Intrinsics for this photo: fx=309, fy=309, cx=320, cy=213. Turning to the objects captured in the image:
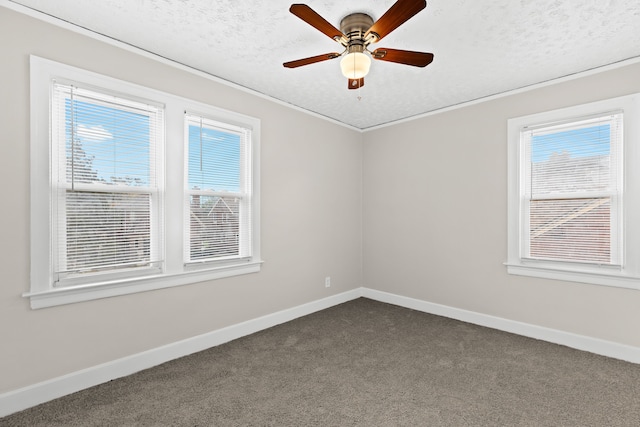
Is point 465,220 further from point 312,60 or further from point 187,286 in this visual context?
point 187,286

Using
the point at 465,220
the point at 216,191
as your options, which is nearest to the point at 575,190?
the point at 465,220

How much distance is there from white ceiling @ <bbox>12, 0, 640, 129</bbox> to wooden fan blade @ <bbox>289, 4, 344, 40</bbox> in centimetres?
23

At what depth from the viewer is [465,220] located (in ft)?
12.2

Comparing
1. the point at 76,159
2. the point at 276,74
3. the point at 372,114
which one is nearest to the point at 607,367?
the point at 372,114

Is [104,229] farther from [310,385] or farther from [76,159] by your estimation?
[310,385]

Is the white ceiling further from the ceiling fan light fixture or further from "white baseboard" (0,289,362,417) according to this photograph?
"white baseboard" (0,289,362,417)

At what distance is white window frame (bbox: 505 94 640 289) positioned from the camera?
266 centimetres

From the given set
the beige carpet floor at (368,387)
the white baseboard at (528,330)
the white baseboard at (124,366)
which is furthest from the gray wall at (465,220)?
the white baseboard at (124,366)

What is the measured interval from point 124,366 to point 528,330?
378cm

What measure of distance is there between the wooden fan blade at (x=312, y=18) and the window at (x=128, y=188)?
1562 millimetres

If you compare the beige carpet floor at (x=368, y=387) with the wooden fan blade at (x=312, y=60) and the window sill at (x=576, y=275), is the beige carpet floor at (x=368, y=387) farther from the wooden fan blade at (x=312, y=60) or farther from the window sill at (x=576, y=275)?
the wooden fan blade at (x=312, y=60)

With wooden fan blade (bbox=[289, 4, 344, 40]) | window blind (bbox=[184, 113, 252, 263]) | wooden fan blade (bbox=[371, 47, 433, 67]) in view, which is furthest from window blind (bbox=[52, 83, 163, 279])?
wooden fan blade (bbox=[371, 47, 433, 67])

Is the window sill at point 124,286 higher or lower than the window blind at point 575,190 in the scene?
lower

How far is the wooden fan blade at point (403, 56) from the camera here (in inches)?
79.6
